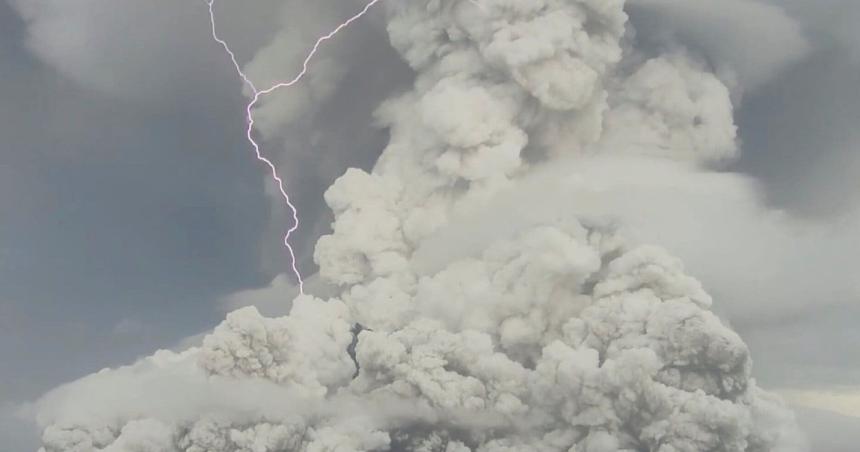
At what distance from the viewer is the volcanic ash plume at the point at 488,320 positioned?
968 cm

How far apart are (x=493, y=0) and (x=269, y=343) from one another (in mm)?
3392

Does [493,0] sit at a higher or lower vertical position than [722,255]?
higher

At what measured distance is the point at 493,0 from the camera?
Answer: 10.1m

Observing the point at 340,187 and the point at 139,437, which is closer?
the point at 139,437

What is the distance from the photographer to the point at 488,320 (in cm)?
1005

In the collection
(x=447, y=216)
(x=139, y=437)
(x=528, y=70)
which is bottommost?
(x=139, y=437)

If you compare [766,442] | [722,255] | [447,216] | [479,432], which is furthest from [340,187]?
[766,442]

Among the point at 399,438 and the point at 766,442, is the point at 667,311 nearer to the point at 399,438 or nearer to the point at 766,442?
the point at 766,442

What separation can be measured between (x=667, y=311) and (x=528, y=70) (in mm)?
2302

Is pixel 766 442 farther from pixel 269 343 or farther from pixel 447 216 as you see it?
pixel 269 343

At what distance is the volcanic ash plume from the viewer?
31.8ft

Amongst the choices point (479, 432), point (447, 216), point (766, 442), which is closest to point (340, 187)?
point (447, 216)

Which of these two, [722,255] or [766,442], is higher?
[722,255]

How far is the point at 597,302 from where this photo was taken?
1001cm
